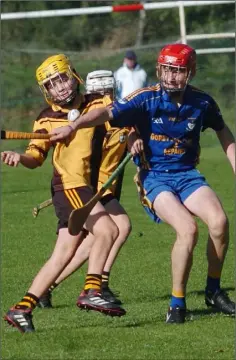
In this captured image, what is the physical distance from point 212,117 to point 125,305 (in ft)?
5.49

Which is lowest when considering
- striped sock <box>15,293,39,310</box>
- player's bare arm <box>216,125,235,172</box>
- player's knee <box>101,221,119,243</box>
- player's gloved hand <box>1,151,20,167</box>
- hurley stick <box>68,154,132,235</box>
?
striped sock <box>15,293,39,310</box>

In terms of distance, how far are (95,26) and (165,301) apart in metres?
16.0

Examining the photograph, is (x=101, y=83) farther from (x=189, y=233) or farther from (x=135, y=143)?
(x=189, y=233)

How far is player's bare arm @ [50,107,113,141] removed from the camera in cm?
704

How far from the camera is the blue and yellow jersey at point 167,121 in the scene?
24.1ft

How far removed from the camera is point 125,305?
8.45 meters

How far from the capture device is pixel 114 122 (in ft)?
24.0

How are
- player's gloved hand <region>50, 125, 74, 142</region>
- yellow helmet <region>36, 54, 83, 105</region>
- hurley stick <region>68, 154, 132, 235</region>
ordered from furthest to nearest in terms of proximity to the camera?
yellow helmet <region>36, 54, 83, 105</region> → hurley stick <region>68, 154, 132, 235</region> → player's gloved hand <region>50, 125, 74, 142</region>

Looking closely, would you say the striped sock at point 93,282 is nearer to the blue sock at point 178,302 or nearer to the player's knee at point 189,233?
the blue sock at point 178,302

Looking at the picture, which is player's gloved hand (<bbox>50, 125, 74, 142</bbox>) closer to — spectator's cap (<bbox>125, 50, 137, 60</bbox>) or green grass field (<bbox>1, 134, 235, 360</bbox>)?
green grass field (<bbox>1, 134, 235, 360</bbox>)

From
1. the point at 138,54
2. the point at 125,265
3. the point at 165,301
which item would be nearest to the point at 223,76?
the point at 138,54

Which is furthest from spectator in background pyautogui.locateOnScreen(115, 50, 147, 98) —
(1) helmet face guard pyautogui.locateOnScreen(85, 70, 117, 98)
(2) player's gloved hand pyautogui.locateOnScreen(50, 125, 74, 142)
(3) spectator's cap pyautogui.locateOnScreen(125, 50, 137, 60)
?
(2) player's gloved hand pyautogui.locateOnScreen(50, 125, 74, 142)

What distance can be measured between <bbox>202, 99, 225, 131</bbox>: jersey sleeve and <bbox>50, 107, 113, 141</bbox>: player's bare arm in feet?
2.31

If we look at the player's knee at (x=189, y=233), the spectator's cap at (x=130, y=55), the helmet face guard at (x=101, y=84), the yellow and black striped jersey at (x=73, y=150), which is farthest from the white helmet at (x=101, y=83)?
the spectator's cap at (x=130, y=55)
